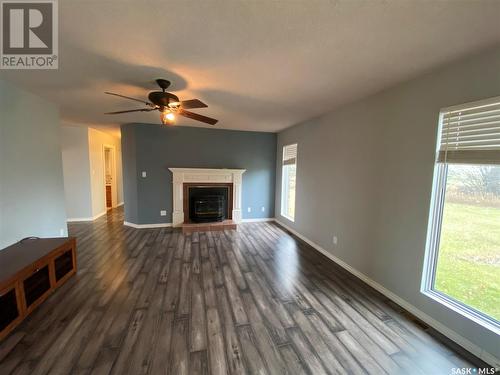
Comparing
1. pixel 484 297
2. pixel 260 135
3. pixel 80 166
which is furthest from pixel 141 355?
pixel 80 166

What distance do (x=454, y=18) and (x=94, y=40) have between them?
2529mm

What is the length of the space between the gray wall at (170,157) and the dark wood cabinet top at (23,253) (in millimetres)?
2237

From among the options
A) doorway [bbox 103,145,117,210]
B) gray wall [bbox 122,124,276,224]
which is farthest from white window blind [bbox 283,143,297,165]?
doorway [bbox 103,145,117,210]

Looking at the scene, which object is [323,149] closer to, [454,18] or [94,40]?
[454,18]

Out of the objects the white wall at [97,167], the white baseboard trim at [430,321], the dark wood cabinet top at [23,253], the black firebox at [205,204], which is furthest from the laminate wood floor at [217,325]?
the white wall at [97,167]

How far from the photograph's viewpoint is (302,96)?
2.76m

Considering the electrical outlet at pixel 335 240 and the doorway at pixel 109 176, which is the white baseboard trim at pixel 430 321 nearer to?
the electrical outlet at pixel 335 240

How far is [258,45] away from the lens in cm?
166

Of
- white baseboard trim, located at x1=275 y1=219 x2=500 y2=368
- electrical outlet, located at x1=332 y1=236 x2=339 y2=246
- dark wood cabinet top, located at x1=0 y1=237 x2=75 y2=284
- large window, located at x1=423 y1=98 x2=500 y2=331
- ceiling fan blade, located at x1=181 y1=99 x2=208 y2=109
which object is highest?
ceiling fan blade, located at x1=181 y1=99 x2=208 y2=109

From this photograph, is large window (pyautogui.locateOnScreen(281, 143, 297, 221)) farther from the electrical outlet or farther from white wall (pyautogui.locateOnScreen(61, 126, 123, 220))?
white wall (pyautogui.locateOnScreen(61, 126, 123, 220))

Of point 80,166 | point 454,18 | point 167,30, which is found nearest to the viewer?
point 454,18

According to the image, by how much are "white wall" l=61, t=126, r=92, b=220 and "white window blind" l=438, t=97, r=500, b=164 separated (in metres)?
6.65

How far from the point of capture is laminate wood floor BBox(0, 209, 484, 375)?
153 cm

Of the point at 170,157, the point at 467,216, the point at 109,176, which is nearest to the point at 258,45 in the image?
the point at 467,216
